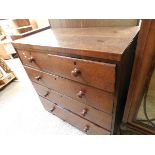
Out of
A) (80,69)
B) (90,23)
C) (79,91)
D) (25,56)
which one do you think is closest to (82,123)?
(79,91)

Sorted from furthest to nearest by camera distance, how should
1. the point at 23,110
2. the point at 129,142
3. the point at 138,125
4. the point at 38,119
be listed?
the point at 23,110
the point at 38,119
the point at 138,125
the point at 129,142

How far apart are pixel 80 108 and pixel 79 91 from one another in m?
0.21

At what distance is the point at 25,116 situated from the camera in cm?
154

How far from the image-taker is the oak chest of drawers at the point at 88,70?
613mm

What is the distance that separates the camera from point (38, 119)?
4.81 feet

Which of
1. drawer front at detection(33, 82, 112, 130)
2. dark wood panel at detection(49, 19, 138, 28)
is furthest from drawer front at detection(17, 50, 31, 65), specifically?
dark wood panel at detection(49, 19, 138, 28)

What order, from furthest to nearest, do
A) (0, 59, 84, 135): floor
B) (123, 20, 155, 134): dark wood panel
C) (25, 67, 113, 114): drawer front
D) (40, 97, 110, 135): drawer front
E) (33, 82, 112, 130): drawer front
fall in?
(0, 59, 84, 135): floor < (40, 97, 110, 135): drawer front < (33, 82, 112, 130): drawer front < (25, 67, 113, 114): drawer front < (123, 20, 155, 134): dark wood panel

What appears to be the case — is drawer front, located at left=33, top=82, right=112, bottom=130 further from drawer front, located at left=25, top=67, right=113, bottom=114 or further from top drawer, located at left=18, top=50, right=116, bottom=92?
top drawer, located at left=18, top=50, right=116, bottom=92

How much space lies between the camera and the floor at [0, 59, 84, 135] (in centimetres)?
134

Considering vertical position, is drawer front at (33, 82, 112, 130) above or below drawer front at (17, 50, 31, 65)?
below

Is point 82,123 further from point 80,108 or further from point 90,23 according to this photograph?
point 90,23

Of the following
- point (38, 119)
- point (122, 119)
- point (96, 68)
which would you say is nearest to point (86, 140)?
point (96, 68)
